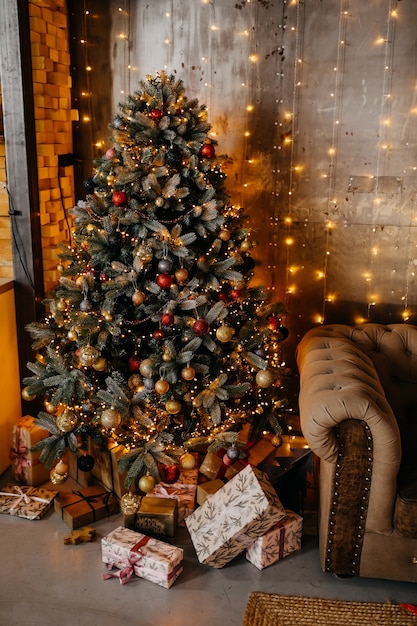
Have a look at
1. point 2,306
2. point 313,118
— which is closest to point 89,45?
point 313,118

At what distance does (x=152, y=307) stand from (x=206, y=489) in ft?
2.87

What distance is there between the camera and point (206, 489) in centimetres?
289

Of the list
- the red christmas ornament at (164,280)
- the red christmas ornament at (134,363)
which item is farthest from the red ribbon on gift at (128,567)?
the red christmas ornament at (164,280)

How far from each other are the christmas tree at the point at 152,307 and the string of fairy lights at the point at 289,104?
59cm

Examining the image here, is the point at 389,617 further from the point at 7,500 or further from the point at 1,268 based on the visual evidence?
the point at 1,268

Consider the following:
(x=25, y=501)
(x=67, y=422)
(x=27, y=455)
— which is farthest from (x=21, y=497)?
(x=67, y=422)

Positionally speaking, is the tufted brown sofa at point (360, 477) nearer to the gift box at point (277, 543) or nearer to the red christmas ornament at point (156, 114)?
the gift box at point (277, 543)

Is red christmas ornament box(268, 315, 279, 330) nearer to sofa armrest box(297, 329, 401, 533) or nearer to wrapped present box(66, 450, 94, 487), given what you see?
sofa armrest box(297, 329, 401, 533)

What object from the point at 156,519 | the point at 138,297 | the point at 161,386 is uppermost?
the point at 138,297

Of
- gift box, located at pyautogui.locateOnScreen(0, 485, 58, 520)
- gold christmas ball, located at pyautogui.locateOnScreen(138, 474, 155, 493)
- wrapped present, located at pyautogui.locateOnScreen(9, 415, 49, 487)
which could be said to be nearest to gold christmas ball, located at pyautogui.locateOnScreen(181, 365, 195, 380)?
gold christmas ball, located at pyautogui.locateOnScreen(138, 474, 155, 493)

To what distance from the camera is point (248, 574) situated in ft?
8.34

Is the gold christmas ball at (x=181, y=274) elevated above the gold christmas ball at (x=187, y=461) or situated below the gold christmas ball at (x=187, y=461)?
above

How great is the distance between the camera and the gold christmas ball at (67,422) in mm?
2832

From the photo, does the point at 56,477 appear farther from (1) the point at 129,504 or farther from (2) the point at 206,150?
(2) the point at 206,150
